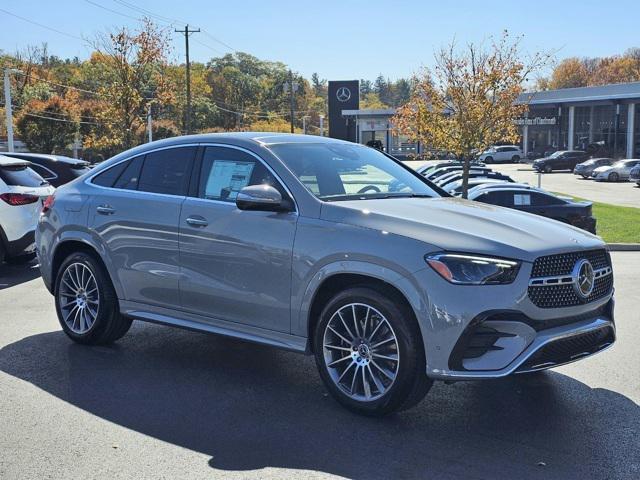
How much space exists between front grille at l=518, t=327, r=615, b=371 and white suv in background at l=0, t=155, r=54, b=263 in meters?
8.30

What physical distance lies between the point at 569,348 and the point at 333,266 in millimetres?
1559

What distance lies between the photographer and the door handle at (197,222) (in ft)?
17.6

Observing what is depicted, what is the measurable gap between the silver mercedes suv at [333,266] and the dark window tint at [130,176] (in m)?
0.01

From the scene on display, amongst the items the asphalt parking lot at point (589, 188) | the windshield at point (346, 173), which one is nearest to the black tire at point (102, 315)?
the windshield at point (346, 173)

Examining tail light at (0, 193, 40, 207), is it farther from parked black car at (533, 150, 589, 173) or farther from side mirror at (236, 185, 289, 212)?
parked black car at (533, 150, 589, 173)

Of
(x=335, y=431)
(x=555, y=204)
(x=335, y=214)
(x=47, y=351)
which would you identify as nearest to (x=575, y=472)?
(x=335, y=431)

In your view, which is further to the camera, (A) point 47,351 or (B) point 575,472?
(A) point 47,351

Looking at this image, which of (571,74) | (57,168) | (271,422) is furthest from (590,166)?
(571,74)

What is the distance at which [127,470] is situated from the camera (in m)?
3.86

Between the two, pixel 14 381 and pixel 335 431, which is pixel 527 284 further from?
pixel 14 381

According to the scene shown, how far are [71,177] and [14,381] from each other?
36.8 feet

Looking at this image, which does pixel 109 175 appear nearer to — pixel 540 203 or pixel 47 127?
pixel 540 203

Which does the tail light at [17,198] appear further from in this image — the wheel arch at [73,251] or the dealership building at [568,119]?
the dealership building at [568,119]

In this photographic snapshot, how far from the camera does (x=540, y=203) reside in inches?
624
